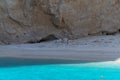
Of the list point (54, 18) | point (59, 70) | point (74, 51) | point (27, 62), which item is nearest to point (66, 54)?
point (74, 51)

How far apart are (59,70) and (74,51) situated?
7.64 ft

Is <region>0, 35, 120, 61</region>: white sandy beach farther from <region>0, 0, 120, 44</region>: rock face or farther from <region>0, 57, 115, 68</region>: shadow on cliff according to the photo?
<region>0, 0, 120, 44</region>: rock face

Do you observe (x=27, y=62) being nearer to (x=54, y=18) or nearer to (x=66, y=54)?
(x=66, y=54)

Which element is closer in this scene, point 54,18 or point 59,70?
point 59,70

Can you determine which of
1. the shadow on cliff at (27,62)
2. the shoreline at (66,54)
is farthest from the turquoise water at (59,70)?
the shoreline at (66,54)

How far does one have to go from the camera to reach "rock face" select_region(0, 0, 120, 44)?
1239cm

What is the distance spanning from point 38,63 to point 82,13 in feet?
15.9

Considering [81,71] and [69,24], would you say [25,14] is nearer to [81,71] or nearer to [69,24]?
[69,24]

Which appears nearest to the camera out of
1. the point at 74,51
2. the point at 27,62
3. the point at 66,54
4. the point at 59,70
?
the point at 59,70

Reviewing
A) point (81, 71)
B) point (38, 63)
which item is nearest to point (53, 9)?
point (38, 63)

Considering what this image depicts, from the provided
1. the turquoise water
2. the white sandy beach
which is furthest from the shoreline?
the turquoise water

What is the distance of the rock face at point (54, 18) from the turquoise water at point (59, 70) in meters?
3.75

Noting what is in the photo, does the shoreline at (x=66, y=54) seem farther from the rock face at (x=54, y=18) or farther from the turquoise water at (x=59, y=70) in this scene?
the rock face at (x=54, y=18)

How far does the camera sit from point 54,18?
41.4 feet
